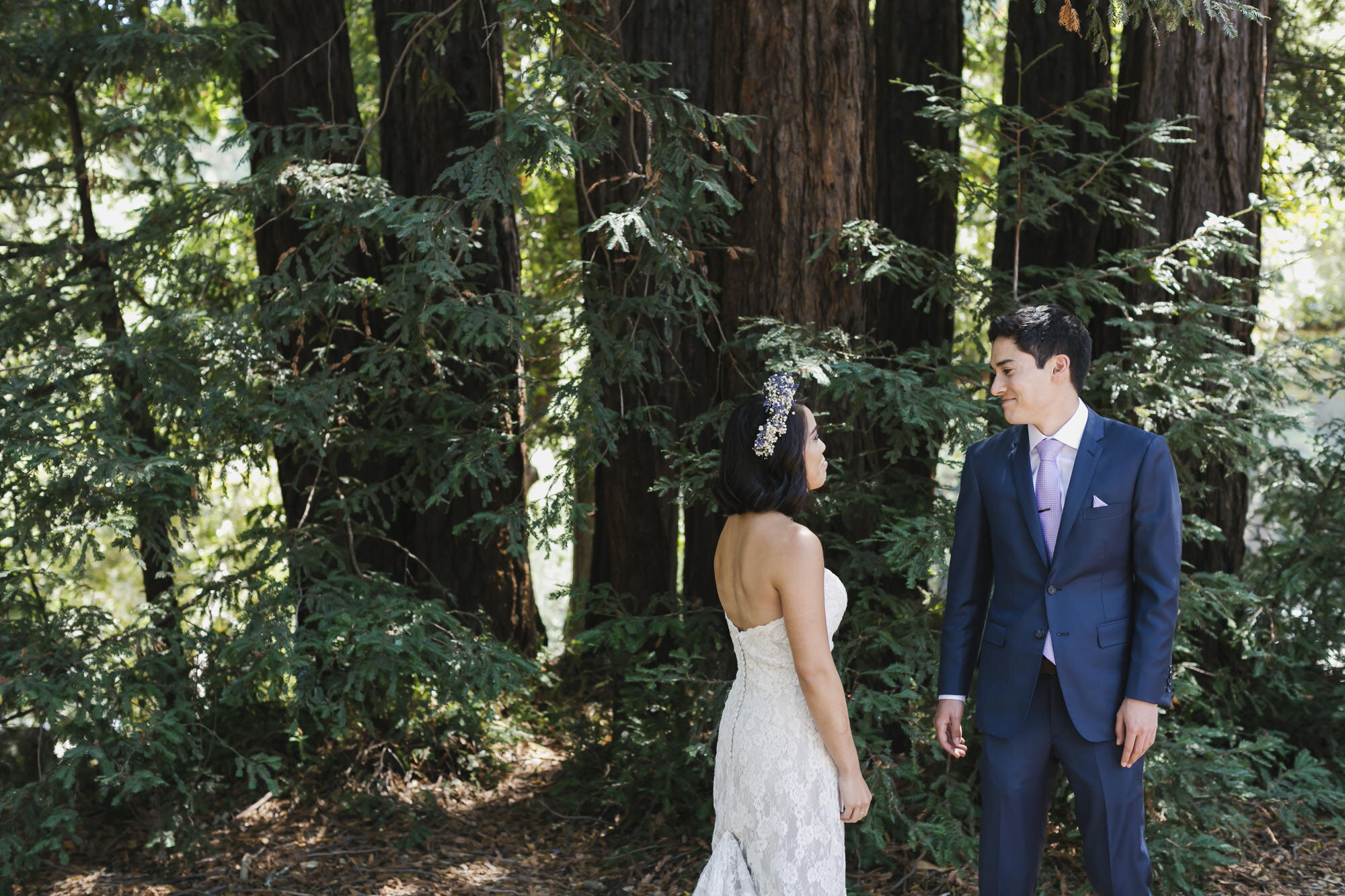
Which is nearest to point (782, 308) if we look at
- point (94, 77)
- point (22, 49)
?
point (94, 77)

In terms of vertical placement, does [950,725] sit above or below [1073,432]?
below

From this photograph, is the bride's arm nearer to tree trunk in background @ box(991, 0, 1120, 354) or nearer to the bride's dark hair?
the bride's dark hair

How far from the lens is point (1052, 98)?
7395 mm

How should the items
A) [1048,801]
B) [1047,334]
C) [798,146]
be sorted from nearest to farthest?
[1047,334] → [1048,801] → [798,146]

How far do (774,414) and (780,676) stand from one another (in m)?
0.76

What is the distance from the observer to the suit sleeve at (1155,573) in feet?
10.2

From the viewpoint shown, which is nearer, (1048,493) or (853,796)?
(853,796)

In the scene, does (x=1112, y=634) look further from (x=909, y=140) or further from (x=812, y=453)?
(x=909, y=140)

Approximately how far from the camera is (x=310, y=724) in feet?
20.1

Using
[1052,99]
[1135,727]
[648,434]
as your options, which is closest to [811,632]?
[1135,727]

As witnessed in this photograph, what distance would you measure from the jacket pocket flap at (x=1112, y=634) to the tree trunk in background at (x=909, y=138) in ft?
13.1

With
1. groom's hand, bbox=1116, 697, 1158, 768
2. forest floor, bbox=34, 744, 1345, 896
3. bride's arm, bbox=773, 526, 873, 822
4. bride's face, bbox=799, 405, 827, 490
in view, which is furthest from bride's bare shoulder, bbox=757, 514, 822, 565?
forest floor, bbox=34, 744, 1345, 896

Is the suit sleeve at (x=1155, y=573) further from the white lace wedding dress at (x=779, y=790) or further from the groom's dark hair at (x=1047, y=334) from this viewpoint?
the white lace wedding dress at (x=779, y=790)

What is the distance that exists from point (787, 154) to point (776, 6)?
26.2 inches
